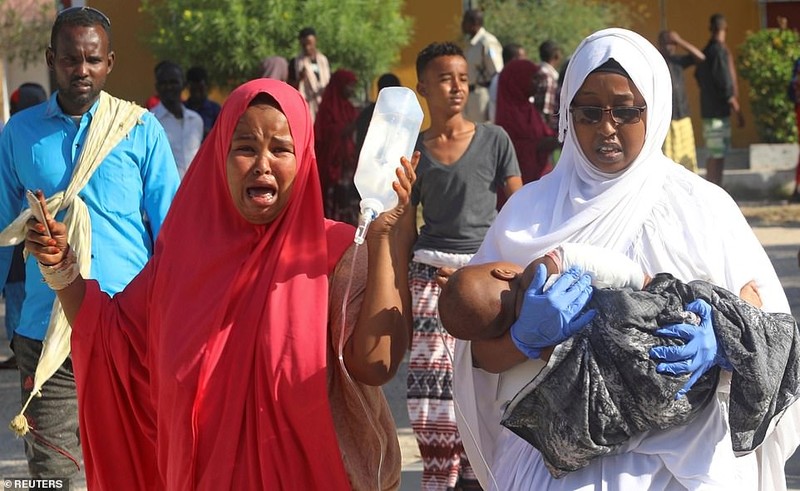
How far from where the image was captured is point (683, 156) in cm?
1150

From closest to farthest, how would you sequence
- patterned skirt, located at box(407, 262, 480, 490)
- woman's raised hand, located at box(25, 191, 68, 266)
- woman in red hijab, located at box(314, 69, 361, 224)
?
1. woman's raised hand, located at box(25, 191, 68, 266)
2. patterned skirt, located at box(407, 262, 480, 490)
3. woman in red hijab, located at box(314, 69, 361, 224)

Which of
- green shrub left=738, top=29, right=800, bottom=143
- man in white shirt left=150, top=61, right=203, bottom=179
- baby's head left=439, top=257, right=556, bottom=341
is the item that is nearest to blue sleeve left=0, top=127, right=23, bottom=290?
baby's head left=439, top=257, right=556, bottom=341

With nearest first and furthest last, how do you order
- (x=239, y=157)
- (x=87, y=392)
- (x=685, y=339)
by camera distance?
(x=685, y=339)
(x=239, y=157)
(x=87, y=392)

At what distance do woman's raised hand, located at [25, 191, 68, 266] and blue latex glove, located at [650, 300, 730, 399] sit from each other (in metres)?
1.58

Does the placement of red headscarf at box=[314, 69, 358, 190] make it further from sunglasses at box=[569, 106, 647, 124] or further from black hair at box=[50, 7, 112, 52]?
sunglasses at box=[569, 106, 647, 124]

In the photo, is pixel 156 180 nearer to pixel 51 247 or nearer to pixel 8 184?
pixel 8 184

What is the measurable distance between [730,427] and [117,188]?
2.54 m

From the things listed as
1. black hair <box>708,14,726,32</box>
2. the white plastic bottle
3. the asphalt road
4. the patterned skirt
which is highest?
black hair <box>708,14,726,32</box>

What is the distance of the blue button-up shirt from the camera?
15.9 ft

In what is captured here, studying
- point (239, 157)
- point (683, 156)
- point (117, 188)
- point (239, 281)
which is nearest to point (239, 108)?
point (239, 157)

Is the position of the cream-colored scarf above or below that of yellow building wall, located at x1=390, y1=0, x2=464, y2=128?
below

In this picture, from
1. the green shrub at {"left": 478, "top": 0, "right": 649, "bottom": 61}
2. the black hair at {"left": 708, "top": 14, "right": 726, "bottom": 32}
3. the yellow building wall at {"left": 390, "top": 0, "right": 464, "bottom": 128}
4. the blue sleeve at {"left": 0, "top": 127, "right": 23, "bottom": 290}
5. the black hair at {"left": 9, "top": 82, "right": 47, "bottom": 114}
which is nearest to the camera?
the blue sleeve at {"left": 0, "top": 127, "right": 23, "bottom": 290}

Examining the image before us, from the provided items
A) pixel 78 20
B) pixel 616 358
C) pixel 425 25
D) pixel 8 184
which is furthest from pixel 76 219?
pixel 425 25

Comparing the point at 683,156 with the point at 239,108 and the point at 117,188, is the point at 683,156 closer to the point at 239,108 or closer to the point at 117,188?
the point at 117,188
